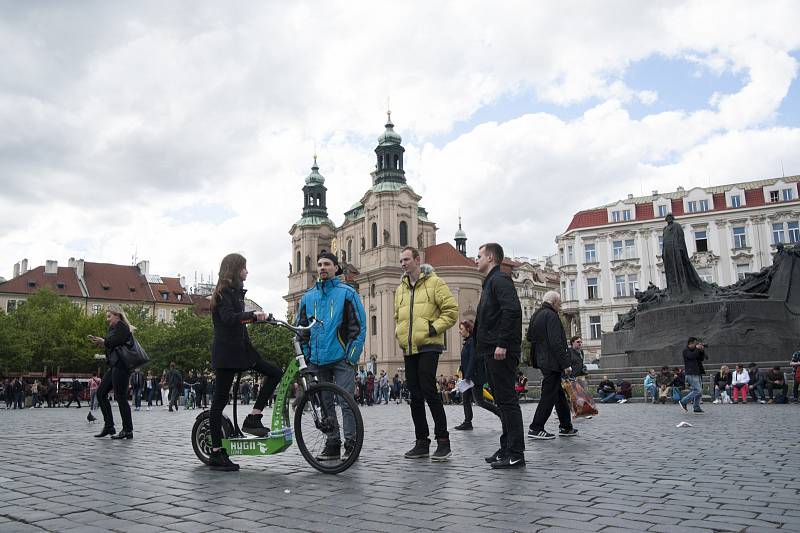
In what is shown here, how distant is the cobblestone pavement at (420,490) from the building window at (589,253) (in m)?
60.5

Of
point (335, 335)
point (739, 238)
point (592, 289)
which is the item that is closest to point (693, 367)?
point (335, 335)

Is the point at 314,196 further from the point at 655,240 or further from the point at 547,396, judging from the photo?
the point at 547,396

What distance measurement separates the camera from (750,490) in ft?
16.0

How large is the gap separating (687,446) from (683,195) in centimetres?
6448

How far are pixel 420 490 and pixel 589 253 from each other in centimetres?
6524

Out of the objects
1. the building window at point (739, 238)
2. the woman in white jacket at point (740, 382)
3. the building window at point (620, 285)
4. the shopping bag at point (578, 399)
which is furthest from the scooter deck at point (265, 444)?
the building window at point (739, 238)

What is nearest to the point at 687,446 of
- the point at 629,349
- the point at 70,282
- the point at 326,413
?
the point at 326,413

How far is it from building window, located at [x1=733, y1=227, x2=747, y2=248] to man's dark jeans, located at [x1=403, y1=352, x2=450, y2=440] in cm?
6230

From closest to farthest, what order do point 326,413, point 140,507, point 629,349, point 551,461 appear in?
point 140,507, point 326,413, point 551,461, point 629,349

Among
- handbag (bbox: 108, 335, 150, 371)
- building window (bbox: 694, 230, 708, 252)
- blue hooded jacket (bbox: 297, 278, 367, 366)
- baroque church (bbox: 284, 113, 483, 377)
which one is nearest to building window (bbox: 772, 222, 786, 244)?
building window (bbox: 694, 230, 708, 252)

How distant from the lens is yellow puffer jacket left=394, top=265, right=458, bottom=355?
7.09m

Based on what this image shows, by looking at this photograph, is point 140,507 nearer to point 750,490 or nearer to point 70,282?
point 750,490

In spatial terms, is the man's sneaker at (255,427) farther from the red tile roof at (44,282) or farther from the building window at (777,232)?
the red tile roof at (44,282)

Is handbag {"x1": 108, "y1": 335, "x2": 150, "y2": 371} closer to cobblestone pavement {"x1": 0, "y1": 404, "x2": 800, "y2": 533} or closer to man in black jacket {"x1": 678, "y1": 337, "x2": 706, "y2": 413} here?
cobblestone pavement {"x1": 0, "y1": 404, "x2": 800, "y2": 533}
